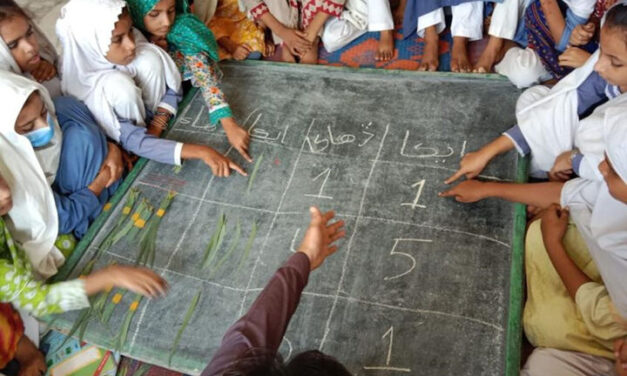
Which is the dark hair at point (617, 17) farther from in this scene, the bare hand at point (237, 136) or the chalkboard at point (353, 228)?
the bare hand at point (237, 136)

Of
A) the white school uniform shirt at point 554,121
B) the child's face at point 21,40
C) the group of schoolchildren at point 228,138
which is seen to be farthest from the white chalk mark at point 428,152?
the child's face at point 21,40

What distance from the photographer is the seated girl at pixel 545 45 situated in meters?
2.25

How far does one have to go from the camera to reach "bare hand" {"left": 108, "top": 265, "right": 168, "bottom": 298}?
175cm

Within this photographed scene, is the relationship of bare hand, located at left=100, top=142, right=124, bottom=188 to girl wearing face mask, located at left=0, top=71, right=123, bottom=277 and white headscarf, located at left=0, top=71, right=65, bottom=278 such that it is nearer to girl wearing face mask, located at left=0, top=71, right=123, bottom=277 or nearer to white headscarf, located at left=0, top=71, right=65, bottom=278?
girl wearing face mask, located at left=0, top=71, right=123, bottom=277

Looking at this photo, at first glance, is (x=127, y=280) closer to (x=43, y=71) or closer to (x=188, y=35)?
(x=43, y=71)

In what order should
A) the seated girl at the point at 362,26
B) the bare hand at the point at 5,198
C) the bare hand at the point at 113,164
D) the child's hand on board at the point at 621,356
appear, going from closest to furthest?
the child's hand on board at the point at 621,356 → the bare hand at the point at 5,198 → the bare hand at the point at 113,164 → the seated girl at the point at 362,26

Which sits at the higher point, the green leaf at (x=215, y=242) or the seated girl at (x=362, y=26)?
the seated girl at (x=362, y=26)

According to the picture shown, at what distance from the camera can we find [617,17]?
1680 mm

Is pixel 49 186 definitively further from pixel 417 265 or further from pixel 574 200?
pixel 574 200

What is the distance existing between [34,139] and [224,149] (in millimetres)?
715

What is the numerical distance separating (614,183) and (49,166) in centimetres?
187

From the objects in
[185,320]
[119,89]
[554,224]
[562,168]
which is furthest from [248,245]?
[562,168]

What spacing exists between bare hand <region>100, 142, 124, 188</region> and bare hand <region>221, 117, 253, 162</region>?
452mm

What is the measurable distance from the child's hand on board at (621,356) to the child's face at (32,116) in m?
1.95
